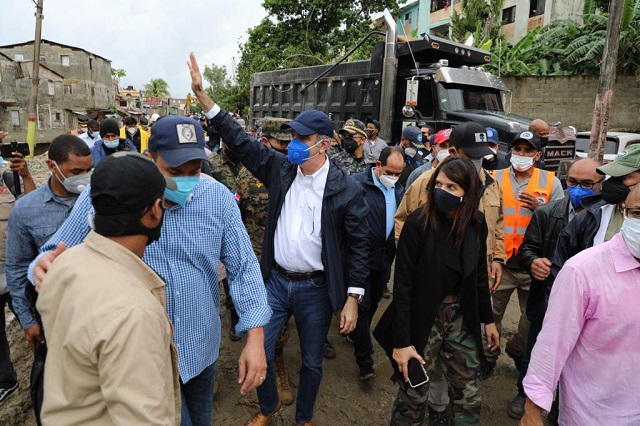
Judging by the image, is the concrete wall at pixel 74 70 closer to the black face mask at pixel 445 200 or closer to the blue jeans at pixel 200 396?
the blue jeans at pixel 200 396

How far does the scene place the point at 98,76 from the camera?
48.0 m

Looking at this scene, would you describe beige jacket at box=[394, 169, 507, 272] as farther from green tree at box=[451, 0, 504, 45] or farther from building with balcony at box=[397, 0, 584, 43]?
green tree at box=[451, 0, 504, 45]

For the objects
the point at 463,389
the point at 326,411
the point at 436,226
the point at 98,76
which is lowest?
the point at 326,411

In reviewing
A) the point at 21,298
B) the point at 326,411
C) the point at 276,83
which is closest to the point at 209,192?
the point at 21,298

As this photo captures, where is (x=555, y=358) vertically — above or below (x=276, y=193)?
below

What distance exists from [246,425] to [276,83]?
1111 centimetres

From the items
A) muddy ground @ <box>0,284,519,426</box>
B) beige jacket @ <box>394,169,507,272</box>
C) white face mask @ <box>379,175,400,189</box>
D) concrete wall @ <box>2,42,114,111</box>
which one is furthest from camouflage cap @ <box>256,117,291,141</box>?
concrete wall @ <box>2,42,114,111</box>

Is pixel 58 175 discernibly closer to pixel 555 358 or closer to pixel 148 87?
pixel 555 358

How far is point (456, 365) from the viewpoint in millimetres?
2588

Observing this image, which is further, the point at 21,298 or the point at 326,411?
the point at 326,411

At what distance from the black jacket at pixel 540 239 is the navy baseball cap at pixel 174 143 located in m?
2.32

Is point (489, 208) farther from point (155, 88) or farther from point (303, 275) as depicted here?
point (155, 88)

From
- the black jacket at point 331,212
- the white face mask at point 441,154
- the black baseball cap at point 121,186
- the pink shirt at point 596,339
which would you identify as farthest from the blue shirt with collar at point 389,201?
the black baseball cap at point 121,186

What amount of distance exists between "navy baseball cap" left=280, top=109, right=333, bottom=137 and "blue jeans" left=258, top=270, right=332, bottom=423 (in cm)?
92
